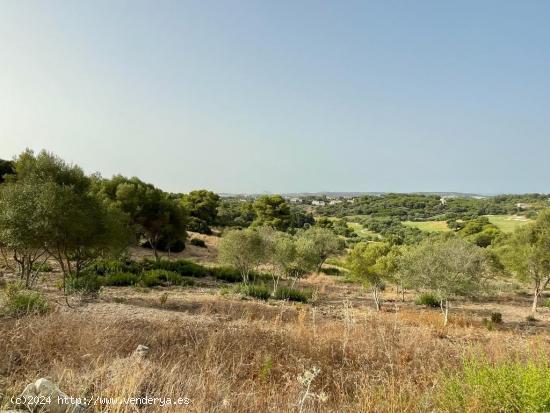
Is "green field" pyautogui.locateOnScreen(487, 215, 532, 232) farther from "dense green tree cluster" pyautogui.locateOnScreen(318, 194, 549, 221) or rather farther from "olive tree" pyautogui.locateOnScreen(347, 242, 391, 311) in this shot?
"olive tree" pyautogui.locateOnScreen(347, 242, 391, 311)

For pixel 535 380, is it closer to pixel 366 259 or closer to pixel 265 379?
pixel 265 379

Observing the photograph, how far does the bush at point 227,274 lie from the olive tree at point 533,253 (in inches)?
776

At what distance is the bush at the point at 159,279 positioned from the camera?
62.4 feet

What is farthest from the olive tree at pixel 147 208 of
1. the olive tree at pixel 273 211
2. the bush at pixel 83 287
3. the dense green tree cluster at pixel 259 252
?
the olive tree at pixel 273 211

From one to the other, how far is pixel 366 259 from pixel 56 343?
64.8ft

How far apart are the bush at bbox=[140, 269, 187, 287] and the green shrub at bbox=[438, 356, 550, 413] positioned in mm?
17560

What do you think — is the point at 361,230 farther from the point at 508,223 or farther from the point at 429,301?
the point at 429,301

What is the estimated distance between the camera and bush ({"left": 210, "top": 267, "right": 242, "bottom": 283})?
2614cm

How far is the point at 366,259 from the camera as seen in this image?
875 inches

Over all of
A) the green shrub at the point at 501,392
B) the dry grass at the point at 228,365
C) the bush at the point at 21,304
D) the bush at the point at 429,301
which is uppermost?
the green shrub at the point at 501,392

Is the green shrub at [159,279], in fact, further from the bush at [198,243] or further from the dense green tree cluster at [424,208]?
the dense green tree cluster at [424,208]

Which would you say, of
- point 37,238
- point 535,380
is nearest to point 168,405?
point 535,380

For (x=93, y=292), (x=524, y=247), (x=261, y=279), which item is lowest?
(x=261, y=279)

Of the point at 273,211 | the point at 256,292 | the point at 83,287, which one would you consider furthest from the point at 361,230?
the point at 83,287
